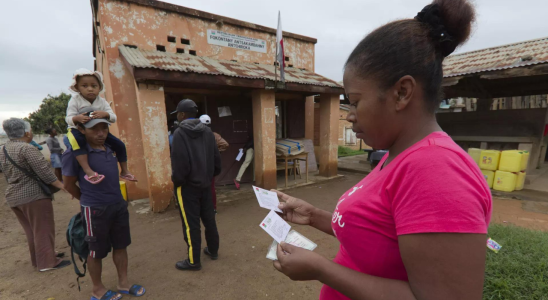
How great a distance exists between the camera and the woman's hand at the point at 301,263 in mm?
829

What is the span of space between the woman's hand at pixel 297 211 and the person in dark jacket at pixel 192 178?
1.69 metres

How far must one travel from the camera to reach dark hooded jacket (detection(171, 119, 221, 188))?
2.84 meters

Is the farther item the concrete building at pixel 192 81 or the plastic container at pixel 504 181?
the plastic container at pixel 504 181

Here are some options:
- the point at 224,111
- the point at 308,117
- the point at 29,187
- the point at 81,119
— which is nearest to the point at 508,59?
the point at 308,117

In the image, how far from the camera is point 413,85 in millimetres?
732

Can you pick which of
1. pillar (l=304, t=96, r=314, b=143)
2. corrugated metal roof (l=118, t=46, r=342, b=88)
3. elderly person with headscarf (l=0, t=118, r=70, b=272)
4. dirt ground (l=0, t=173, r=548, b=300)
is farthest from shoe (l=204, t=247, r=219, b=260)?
pillar (l=304, t=96, r=314, b=143)

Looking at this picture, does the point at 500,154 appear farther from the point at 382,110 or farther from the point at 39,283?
the point at 39,283

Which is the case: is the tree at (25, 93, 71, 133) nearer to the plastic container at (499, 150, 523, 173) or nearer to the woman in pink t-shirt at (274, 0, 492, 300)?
the woman in pink t-shirt at (274, 0, 492, 300)

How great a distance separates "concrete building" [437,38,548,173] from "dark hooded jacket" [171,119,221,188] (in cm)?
581

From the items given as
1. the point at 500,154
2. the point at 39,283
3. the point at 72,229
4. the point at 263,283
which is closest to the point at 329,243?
the point at 263,283

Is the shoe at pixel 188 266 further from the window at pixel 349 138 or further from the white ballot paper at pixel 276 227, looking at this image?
the window at pixel 349 138

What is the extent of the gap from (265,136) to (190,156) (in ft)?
10.9

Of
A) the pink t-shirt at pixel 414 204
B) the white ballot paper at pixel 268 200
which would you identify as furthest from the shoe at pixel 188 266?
the pink t-shirt at pixel 414 204

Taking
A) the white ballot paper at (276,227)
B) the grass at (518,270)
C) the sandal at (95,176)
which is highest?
the sandal at (95,176)
